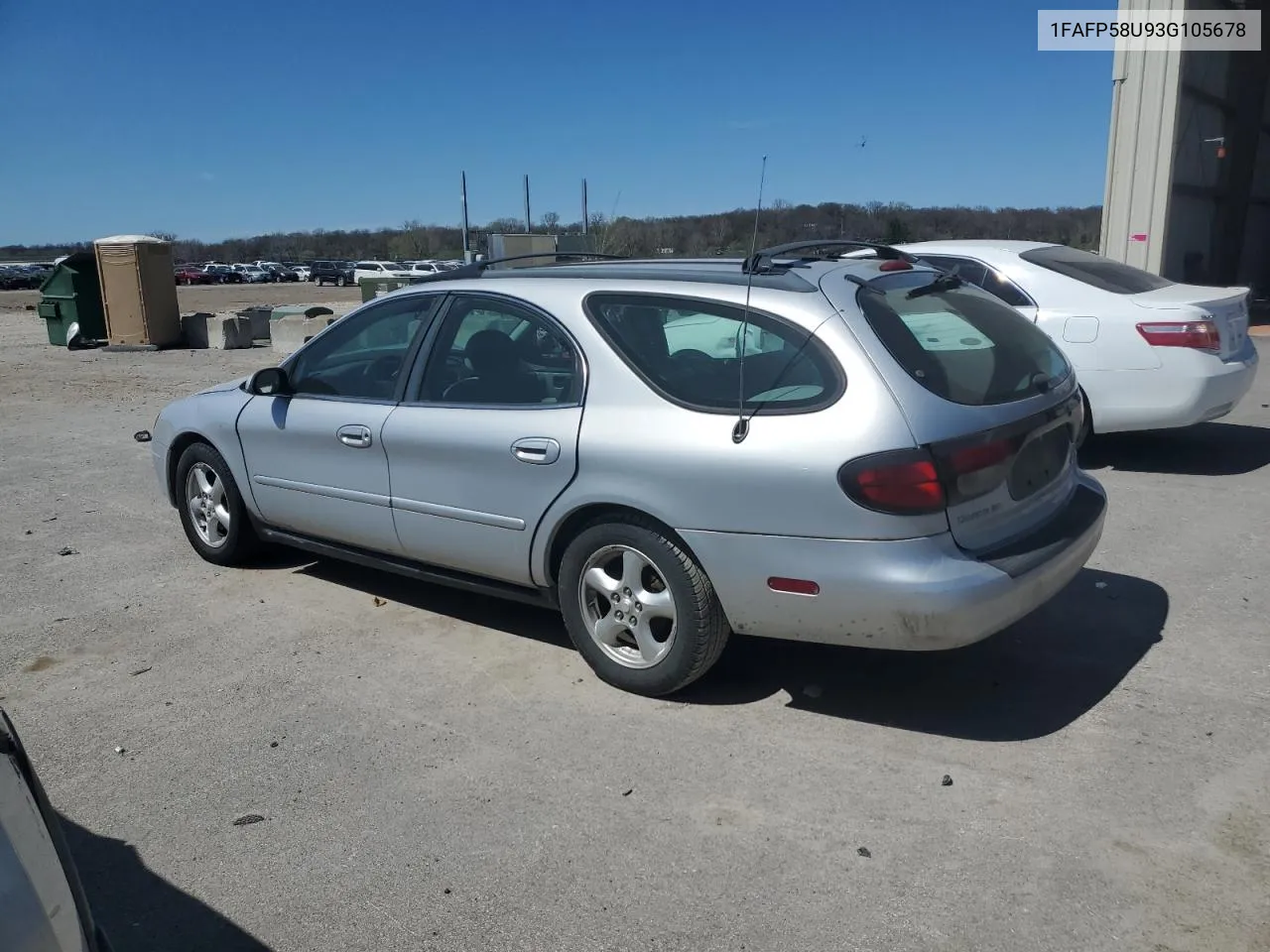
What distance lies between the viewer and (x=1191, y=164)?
18953mm

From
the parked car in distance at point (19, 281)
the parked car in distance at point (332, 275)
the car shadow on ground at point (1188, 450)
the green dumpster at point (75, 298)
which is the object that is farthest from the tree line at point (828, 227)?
the parked car in distance at point (19, 281)

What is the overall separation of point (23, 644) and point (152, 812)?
1932 mm

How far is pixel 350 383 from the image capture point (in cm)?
520

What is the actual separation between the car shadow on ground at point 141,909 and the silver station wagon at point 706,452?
1.74 m

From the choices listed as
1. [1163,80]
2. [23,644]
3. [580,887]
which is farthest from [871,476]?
[1163,80]

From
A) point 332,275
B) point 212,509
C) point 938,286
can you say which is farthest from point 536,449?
point 332,275

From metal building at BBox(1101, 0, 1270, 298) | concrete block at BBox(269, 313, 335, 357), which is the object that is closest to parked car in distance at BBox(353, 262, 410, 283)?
concrete block at BBox(269, 313, 335, 357)

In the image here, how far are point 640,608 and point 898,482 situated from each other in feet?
3.74

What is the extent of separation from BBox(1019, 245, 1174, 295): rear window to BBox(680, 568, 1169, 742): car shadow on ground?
361 cm

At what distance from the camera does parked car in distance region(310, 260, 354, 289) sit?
6187 centimetres

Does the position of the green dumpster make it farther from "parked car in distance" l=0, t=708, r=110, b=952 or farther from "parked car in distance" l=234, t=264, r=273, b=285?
"parked car in distance" l=234, t=264, r=273, b=285

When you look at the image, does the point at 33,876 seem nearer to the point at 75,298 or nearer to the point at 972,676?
the point at 972,676

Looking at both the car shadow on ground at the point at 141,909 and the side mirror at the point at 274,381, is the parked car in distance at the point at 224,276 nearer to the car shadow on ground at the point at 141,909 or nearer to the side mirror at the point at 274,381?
the side mirror at the point at 274,381

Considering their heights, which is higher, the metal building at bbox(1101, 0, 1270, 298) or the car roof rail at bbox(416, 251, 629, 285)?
the metal building at bbox(1101, 0, 1270, 298)
